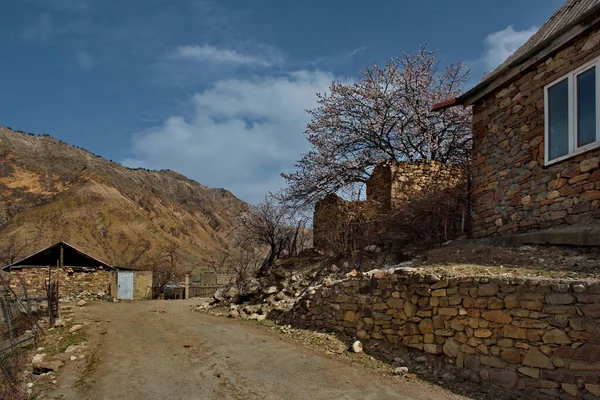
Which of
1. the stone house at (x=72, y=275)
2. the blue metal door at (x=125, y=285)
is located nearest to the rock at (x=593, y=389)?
the stone house at (x=72, y=275)

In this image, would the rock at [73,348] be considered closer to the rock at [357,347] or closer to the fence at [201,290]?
the rock at [357,347]

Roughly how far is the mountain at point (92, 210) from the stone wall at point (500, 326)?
1410 inches

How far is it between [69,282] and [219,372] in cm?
1978

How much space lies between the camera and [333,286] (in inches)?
381

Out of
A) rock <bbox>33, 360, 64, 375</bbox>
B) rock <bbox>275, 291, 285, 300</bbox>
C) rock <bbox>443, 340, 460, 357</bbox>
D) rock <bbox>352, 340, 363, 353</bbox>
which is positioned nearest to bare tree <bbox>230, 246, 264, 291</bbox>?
rock <bbox>275, 291, 285, 300</bbox>

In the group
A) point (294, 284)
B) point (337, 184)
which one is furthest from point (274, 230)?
point (294, 284)

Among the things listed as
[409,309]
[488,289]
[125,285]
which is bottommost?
[125,285]

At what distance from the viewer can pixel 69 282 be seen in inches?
949

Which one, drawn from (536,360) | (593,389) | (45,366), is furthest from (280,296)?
(593,389)

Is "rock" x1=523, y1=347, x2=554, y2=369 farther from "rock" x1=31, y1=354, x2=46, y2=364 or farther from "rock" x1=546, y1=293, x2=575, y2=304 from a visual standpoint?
"rock" x1=31, y1=354, x2=46, y2=364

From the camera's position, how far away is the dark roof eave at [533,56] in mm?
7012

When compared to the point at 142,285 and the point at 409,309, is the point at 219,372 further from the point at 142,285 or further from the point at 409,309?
the point at 142,285

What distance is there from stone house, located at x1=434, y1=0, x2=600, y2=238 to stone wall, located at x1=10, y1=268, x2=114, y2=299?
21.3 m

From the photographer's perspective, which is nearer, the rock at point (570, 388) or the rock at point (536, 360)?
the rock at point (570, 388)
